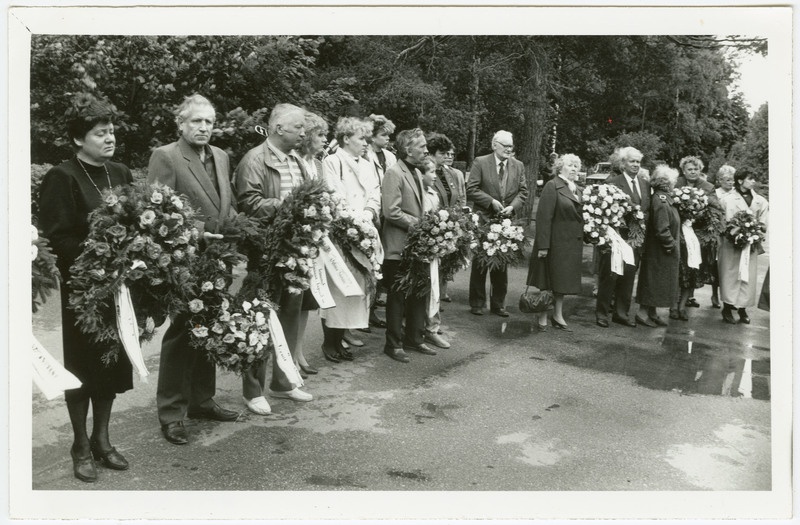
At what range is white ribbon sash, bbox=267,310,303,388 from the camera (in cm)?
470

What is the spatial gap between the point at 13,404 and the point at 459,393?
3095 mm

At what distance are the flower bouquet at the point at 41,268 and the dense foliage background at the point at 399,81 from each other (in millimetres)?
2780

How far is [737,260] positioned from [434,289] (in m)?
4.49

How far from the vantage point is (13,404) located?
3654 millimetres

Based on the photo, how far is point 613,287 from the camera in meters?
8.40

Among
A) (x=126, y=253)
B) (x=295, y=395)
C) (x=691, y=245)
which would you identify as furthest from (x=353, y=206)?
(x=691, y=245)

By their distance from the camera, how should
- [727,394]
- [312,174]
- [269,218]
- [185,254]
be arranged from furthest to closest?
[727,394] → [312,174] → [269,218] → [185,254]

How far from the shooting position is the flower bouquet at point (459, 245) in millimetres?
6559

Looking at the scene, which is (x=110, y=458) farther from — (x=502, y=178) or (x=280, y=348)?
(x=502, y=178)

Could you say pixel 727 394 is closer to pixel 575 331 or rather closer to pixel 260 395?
pixel 575 331

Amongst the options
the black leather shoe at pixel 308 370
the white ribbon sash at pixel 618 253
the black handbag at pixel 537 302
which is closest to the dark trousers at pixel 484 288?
the black handbag at pixel 537 302

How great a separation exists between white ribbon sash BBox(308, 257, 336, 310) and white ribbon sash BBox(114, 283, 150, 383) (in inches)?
57.0
